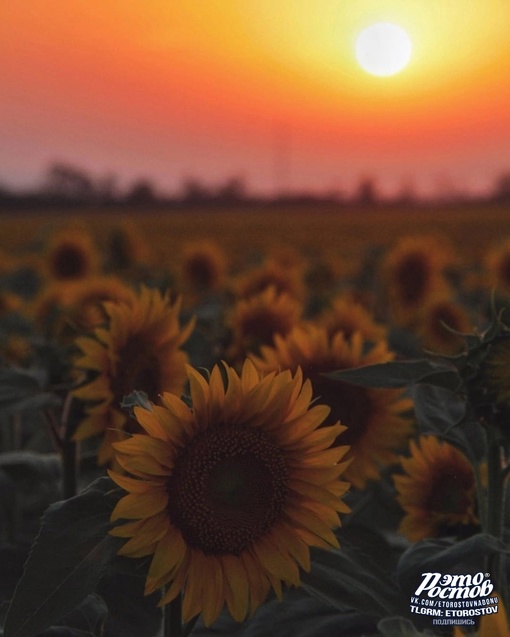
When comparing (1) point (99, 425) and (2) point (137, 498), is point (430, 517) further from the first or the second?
(2) point (137, 498)

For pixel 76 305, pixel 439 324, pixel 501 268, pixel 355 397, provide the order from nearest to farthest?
pixel 355 397 → pixel 76 305 → pixel 439 324 → pixel 501 268

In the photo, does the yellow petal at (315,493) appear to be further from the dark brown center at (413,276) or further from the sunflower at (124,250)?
the sunflower at (124,250)

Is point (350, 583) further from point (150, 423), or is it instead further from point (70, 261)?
point (70, 261)

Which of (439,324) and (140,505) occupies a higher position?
(140,505)

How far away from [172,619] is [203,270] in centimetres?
437

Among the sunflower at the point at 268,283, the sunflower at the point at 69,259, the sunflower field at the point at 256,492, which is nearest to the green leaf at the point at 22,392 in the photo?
the sunflower field at the point at 256,492

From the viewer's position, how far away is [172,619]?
4.81 ft

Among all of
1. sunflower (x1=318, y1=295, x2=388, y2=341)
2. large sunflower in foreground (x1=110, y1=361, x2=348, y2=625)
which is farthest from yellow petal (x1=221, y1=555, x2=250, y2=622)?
sunflower (x1=318, y1=295, x2=388, y2=341)

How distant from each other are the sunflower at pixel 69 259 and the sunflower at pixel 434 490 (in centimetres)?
370

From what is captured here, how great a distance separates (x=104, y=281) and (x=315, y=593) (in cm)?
240

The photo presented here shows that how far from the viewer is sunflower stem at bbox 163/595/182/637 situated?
1463 millimetres

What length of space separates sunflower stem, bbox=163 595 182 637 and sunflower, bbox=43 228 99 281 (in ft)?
13.6

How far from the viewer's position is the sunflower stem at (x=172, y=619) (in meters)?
1.46

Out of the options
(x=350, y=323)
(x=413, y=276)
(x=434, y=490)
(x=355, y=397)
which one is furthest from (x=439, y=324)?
(x=434, y=490)
